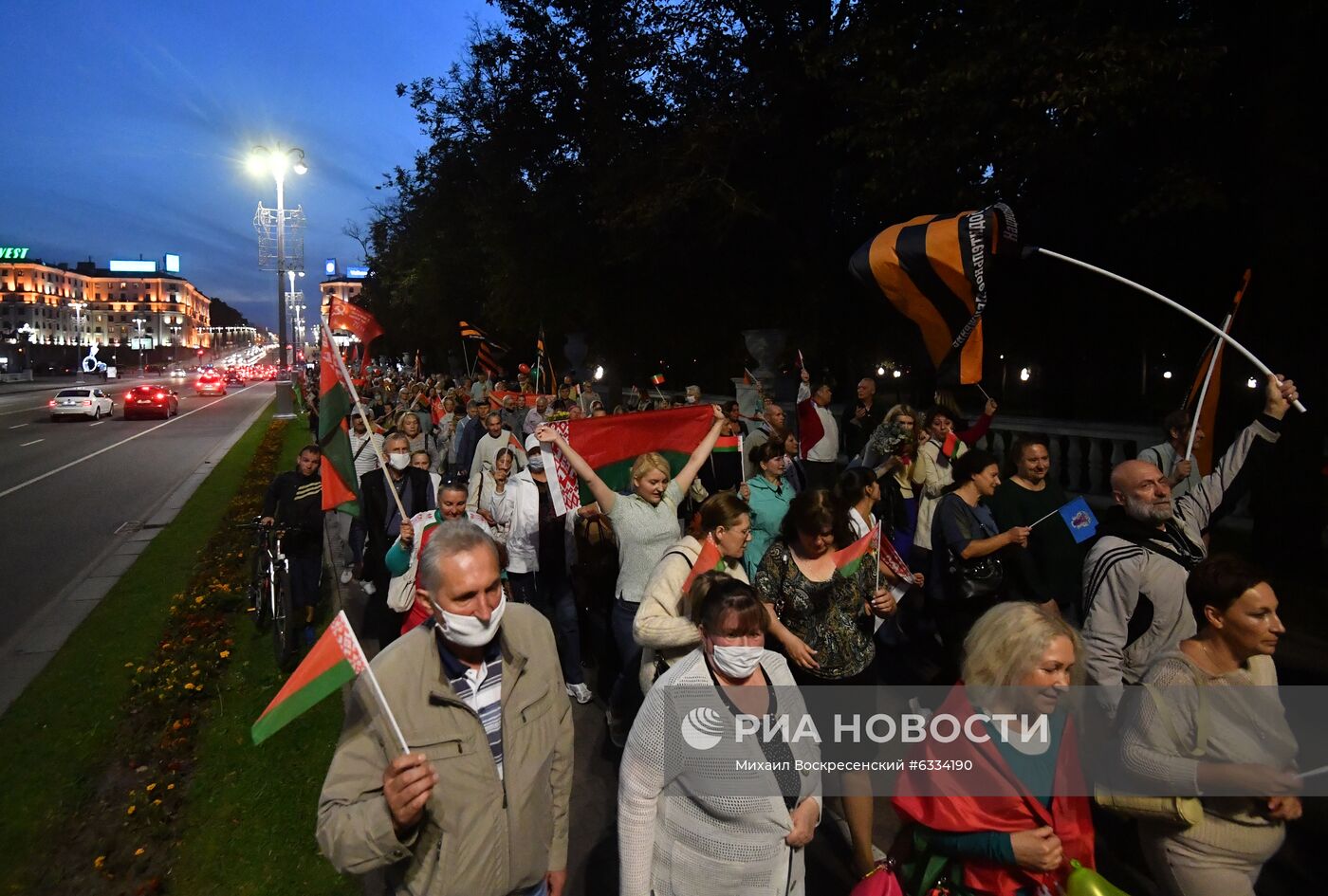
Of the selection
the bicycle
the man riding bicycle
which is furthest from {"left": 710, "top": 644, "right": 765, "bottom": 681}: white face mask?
the man riding bicycle

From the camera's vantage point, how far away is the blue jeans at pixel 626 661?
492 cm

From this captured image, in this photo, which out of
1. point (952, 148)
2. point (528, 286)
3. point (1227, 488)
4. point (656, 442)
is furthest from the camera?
point (528, 286)

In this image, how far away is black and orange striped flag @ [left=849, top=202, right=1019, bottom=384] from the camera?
479cm

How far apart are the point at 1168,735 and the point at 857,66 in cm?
1146

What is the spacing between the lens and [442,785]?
236 cm

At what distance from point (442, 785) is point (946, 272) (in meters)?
3.87

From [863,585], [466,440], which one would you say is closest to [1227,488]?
[863,585]

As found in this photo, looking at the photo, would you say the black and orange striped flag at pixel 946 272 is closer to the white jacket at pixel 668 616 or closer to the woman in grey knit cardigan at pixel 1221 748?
the white jacket at pixel 668 616

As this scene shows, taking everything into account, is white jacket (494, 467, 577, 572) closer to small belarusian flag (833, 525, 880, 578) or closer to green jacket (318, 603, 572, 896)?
small belarusian flag (833, 525, 880, 578)

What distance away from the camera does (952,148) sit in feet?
32.3

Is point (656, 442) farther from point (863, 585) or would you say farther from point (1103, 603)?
point (1103, 603)

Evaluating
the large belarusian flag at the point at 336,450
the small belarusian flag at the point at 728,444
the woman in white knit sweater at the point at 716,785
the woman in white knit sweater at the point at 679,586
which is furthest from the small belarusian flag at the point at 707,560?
the small belarusian flag at the point at 728,444

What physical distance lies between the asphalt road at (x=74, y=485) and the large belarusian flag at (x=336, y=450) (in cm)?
474

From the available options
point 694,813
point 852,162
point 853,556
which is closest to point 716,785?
point 694,813
